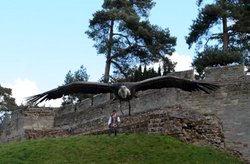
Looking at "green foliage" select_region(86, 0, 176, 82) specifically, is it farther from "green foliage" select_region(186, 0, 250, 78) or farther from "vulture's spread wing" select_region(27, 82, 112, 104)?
"vulture's spread wing" select_region(27, 82, 112, 104)

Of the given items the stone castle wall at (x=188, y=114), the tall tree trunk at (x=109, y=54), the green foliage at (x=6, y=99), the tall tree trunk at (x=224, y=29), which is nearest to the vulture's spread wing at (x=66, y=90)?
the stone castle wall at (x=188, y=114)

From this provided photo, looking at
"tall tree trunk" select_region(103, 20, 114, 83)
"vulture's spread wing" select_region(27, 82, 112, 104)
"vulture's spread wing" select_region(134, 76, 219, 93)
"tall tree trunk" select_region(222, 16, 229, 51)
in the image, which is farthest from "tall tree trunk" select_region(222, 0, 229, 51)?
"vulture's spread wing" select_region(27, 82, 112, 104)

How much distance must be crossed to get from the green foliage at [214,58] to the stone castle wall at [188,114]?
4.90m

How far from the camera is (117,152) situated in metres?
16.3

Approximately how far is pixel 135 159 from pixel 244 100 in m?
6.10

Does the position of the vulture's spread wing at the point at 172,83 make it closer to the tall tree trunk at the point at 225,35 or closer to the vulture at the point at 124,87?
the vulture at the point at 124,87

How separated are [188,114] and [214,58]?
1031cm

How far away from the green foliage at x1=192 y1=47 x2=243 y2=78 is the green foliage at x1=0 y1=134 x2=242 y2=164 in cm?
1074

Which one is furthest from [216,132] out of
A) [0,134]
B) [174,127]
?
[0,134]

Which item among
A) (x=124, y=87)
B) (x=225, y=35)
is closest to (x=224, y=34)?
(x=225, y=35)

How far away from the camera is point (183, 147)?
1678cm

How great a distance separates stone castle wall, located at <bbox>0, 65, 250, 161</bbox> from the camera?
59.6 ft

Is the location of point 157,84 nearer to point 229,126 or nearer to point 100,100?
point 229,126

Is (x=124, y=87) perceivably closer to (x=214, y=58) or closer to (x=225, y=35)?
Answer: (x=214, y=58)
